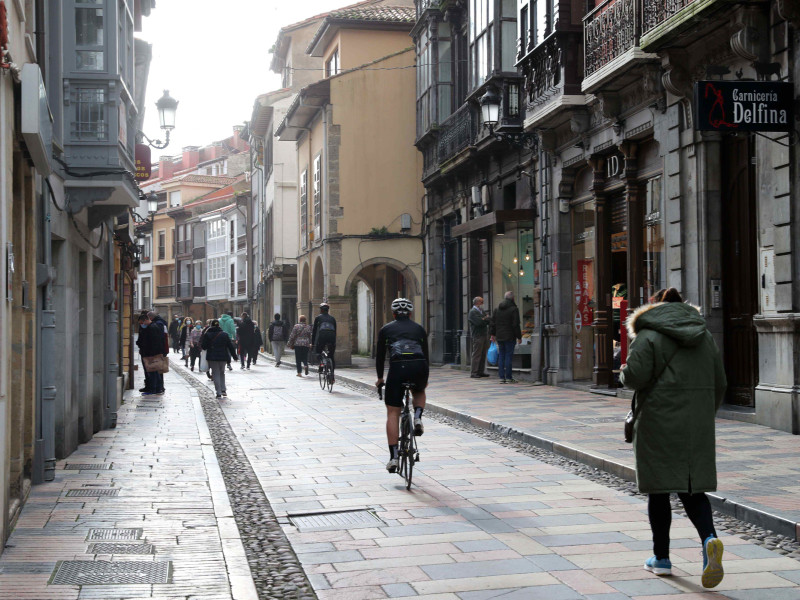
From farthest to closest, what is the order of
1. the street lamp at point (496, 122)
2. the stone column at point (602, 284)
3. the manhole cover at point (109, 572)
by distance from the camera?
the street lamp at point (496, 122) < the stone column at point (602, 284) < the manhole cover at point (109, 572)

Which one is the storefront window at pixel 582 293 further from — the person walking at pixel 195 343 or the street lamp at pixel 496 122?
the person walking at pixel 195 343

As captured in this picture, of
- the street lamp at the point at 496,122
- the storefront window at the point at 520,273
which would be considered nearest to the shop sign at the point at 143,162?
the street lamp at the point at 496,122

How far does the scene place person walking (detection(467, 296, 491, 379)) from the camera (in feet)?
74.4

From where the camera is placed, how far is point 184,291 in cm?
8606

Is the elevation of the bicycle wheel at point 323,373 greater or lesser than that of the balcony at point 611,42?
lesser

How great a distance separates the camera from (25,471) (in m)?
9.03

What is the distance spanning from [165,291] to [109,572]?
87.8 metres

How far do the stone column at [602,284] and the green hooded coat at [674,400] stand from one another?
1238 centimetres

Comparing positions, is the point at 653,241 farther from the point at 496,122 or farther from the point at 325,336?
the point at 325,336

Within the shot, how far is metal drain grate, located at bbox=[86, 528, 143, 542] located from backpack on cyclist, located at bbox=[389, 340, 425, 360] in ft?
10.1

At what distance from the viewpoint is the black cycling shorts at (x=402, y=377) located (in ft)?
31.5

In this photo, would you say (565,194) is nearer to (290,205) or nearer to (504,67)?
(504,67)

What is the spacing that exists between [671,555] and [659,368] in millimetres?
1396

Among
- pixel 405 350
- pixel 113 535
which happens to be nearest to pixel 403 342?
pixel 405 350
